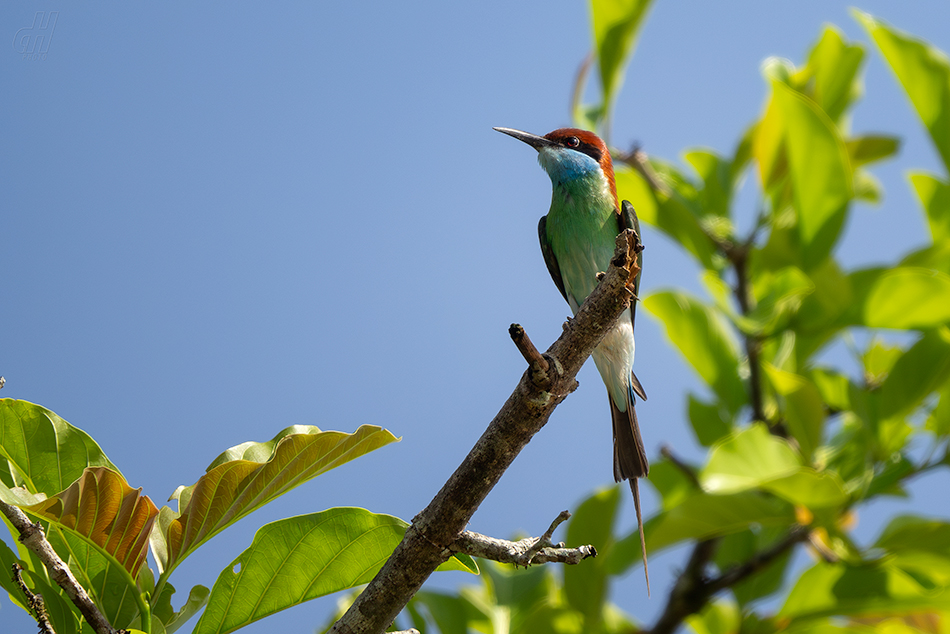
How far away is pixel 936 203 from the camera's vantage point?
102 inches

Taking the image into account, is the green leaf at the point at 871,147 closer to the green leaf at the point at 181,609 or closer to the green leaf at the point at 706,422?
the green leaf at the point at 706,422

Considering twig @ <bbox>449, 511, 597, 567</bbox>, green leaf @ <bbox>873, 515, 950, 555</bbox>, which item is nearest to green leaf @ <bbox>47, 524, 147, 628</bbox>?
twig @ <bbox>449, 511, 597, 567</bbox>

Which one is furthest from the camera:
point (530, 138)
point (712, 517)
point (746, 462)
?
point (530, 138)

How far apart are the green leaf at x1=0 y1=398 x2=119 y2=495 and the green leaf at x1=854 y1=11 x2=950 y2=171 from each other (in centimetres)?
265

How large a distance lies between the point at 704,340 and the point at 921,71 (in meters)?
1.18

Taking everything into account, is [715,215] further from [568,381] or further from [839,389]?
[568,381]

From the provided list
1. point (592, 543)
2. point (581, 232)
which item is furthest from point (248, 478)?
point (581, 232)

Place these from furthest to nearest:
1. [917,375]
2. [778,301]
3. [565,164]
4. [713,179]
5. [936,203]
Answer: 1. [565,164]
2. [713,179]
3. [936,203]
4. [778,301]
5. [917,375]

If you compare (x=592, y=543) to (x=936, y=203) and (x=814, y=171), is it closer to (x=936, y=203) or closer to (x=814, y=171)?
(x=814, y=171)

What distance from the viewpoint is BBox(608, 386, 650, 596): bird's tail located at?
2.34 metres

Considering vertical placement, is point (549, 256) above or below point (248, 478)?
above

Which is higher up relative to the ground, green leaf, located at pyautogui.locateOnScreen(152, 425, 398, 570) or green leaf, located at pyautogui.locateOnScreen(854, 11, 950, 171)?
green leaf, located at pyautogui.locateOnScreen(854, 11, 950, 171)

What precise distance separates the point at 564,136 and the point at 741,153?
0.81 m

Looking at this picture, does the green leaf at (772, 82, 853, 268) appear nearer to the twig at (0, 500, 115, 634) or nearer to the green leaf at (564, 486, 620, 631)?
the green leaf at (564, 486, 620, 631)
